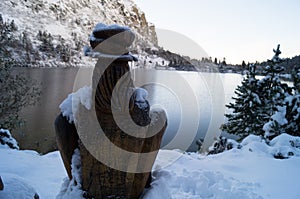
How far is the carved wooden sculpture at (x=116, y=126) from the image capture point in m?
2.54

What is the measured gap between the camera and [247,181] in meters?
3.92

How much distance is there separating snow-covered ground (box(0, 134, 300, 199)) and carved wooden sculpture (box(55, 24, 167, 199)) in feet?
1.34

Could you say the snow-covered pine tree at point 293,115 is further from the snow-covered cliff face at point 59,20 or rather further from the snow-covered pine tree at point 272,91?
the snow-covered cliff face at point 59,20

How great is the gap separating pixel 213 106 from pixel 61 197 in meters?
23.7

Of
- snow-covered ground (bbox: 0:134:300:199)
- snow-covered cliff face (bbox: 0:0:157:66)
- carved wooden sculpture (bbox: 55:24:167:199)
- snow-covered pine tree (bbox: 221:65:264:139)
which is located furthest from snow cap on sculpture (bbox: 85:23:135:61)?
snow-covered cliff face (bbox: 0:0:157:66)

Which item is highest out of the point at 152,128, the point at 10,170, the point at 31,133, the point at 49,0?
the point at 49,0

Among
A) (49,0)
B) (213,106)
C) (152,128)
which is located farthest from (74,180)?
(49,0)

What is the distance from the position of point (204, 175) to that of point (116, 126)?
1.88 m

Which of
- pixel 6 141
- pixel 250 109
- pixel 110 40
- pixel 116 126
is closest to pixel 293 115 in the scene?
pixel 250 109

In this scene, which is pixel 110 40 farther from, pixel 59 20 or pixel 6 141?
pixel 59 20

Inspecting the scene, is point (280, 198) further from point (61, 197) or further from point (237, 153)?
point (61, 197)

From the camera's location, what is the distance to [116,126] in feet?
8.67

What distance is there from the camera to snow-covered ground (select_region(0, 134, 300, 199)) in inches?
127

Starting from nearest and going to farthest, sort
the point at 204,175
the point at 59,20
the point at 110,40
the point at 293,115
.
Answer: the point at 110,40, the point at 204,175, the point at 293,115, the point at 59,20
